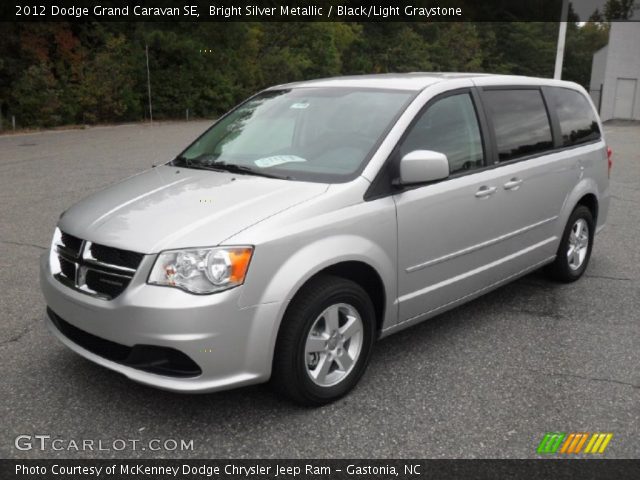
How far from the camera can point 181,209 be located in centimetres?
334

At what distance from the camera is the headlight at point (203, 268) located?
9.78 ft

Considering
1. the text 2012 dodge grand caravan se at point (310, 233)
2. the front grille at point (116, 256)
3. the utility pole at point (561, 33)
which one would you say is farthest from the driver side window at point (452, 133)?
the utility pole at point (561, 33)

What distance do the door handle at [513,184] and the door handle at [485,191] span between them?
0.16 metres

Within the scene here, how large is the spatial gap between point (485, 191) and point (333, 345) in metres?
1.55

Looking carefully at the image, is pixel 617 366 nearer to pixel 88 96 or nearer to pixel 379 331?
pixel 379 331

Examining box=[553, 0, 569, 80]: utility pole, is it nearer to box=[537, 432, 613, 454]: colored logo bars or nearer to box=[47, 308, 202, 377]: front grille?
box=[537, 432, 613, 454]: colored logo bars

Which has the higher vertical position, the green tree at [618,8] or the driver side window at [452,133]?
the green tree at [618,8]

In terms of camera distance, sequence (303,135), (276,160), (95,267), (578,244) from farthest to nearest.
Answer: (578,244) < (303,135) < (276,160) < (95,267)

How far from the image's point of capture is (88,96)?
27250 mm

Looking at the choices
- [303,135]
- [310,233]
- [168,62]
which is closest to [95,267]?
[310,233]

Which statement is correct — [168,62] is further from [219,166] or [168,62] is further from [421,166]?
[421,166]

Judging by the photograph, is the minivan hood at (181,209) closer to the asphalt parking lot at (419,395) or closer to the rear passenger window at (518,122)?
the asphalt parking lot at (419,395)

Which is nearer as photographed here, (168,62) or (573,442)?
(573,442)
